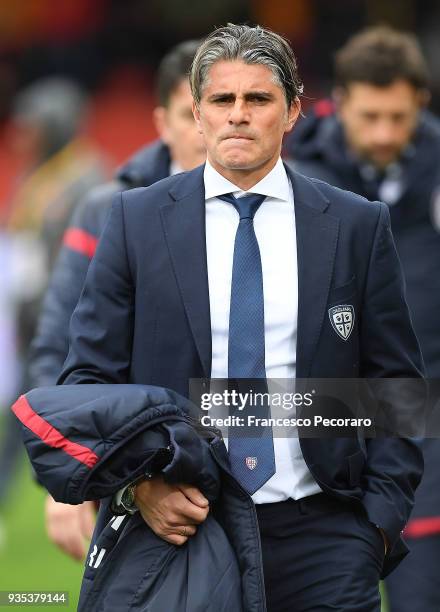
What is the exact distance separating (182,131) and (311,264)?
1.60 m

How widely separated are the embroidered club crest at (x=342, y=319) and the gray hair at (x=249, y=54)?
54 centimetres

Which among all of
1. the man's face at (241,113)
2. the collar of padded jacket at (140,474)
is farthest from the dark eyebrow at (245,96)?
the collar of padded jacket at (140,474)

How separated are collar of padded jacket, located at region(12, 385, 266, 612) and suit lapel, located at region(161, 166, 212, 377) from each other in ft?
0.65

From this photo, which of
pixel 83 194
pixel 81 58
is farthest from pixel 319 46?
pixel 83 194

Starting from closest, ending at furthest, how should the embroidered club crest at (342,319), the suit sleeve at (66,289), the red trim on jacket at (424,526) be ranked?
the embroidered club crest at (342,319)
the suit sleeve at (66,289)
the red trim on jacket at (424,526)

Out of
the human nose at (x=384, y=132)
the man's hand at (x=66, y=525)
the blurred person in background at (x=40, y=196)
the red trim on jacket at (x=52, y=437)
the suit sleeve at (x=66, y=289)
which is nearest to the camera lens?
the red trim on jacket at (x=52, y=437)

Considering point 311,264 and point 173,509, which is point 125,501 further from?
point 311,264

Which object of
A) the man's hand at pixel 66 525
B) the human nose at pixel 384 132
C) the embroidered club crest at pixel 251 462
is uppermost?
the human nose at pixel 384 132

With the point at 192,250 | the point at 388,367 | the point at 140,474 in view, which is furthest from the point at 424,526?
the point at 140,474

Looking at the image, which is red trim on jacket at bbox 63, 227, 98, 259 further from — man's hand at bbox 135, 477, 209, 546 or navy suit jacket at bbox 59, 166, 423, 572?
man's hand at bbox 135, 477, 209, 546

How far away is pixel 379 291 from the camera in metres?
3.86

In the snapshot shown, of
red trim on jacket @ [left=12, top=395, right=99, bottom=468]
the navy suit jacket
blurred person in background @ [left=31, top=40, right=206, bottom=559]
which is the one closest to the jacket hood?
blurred person in background @ [left=31, top=40, right=206, bottom=559]

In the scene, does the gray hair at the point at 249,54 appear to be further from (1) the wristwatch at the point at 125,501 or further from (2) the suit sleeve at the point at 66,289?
(2) the suit sleeve at the point at 66,289

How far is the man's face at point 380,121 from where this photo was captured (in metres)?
5.85
